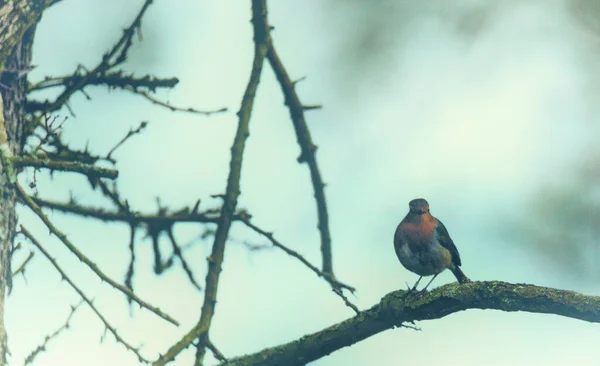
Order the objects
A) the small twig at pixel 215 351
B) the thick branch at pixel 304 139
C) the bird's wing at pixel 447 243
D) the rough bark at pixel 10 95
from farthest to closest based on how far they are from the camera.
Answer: the thick branch at pixel 304 139
the bird's wing at pixel 447 243
the rough bark at pixel 10 95
the small twig at pixel 215 351

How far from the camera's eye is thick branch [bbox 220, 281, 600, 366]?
2672 millimetres

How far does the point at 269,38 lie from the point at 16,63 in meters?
1.35

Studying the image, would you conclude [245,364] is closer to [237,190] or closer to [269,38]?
[237,190]

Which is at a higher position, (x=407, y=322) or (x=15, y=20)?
(x=15, y=20)

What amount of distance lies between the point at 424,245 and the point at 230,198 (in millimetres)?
1016

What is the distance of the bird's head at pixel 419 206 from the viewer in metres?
4.24

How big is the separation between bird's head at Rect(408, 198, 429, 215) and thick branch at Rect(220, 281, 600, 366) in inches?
43.6

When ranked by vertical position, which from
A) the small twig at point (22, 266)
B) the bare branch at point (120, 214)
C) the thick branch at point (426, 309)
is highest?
the bare branch at point (120, 214)

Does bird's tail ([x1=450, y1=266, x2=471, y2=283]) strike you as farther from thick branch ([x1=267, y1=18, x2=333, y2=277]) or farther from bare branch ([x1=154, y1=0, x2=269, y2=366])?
bare branch ([x1=154, y1=0, x2=269, y2=366])

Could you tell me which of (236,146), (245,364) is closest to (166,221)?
(236,146)

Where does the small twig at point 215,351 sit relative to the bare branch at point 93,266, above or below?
below

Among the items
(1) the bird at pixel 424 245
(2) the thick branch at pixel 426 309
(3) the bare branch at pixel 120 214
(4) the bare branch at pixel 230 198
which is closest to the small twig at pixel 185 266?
(3) the bare branch at pixel 120 214

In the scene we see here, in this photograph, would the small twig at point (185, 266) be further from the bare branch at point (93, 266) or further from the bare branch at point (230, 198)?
the bare branch at point (93, 266)

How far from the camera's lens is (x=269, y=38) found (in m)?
4.52
